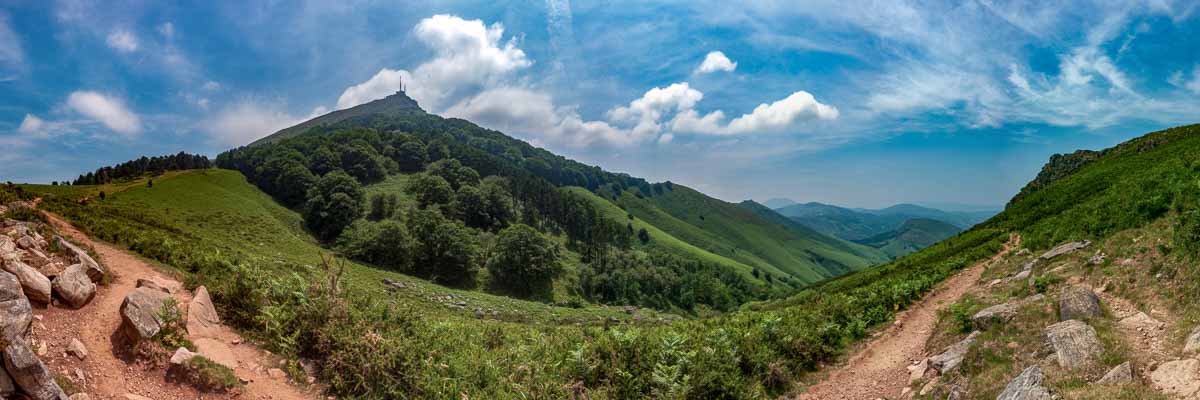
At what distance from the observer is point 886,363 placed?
1258 cm

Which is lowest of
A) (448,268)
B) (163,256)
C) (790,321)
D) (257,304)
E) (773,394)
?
(448,268)

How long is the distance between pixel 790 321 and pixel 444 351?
11.8 meters

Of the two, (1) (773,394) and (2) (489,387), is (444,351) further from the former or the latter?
(1) (773,394)

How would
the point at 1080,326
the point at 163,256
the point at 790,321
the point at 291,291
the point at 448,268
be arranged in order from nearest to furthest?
the point at 1080,326
the point at 291,291
the point at 163,256
the point at 790,321
the point at 448,268

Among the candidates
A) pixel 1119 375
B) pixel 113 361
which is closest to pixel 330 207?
pixel 113 361

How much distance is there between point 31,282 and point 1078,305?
2260 cm

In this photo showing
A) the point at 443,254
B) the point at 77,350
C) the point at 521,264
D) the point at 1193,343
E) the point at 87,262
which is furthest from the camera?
the point at 521,264

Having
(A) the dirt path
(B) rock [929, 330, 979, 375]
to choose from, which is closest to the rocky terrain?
(A) the dirt path

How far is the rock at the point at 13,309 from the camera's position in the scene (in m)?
7.73

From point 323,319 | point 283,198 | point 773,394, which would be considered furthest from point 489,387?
point 283,198

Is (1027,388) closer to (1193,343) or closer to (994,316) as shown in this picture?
(1193,343)

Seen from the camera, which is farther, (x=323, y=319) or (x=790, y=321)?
(x=790, y=321)

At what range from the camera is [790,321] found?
51.4 ft

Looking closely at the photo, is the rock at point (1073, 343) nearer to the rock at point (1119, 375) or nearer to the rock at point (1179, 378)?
the rock at point (1119, 375)
